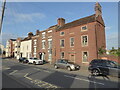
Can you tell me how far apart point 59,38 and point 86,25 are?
26.4 ft

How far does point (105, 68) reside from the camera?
37.2ft

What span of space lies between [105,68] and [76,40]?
12714 millimetres

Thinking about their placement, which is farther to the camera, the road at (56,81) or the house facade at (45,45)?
the house facade at (45,45)

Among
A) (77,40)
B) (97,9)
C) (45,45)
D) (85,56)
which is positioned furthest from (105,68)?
(45,45)

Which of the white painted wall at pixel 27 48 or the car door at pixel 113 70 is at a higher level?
the white painted wall at pixel 27 48

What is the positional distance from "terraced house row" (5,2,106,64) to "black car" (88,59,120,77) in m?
7.82

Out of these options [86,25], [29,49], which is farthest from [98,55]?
[29,49]

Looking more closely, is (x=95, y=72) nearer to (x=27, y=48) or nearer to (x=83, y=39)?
(x=83, y=39)

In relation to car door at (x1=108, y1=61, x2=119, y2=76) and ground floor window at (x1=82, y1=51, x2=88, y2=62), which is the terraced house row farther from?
car door at (x1=108, y1=61, x2=119, y2=76)

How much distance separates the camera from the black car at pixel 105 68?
34.9ft

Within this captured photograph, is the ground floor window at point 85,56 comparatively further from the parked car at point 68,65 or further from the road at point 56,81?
the road at point 56,81

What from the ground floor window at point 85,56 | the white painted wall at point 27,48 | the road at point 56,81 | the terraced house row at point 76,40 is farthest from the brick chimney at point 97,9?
the white painted wall at point 27,48

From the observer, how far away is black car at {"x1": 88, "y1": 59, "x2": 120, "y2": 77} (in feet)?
34.9

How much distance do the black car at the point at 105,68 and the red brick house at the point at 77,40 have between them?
782 centimetres
